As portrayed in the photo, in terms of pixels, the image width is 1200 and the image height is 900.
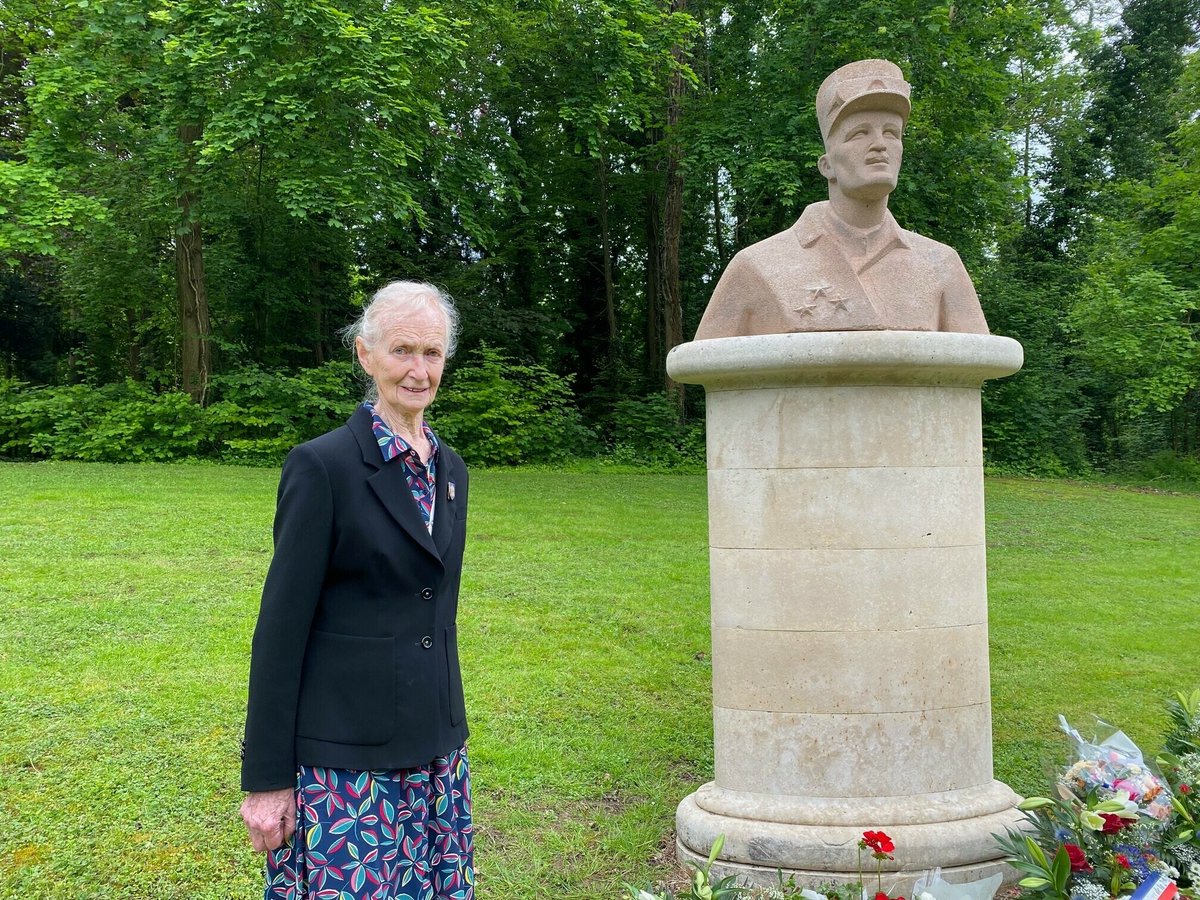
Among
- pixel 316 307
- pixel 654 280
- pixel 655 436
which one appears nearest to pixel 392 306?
pixel 655 436

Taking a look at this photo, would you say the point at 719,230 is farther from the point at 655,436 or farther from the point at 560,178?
the point at 655,436

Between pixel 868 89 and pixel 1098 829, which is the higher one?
pixel 868 89

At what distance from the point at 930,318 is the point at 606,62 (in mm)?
14508

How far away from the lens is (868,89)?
394 cm

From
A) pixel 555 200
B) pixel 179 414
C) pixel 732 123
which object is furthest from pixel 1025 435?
pixel 179 414

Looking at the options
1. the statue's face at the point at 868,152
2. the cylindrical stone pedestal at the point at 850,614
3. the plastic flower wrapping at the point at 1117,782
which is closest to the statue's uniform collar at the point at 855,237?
the statue's face at the point at 868,152

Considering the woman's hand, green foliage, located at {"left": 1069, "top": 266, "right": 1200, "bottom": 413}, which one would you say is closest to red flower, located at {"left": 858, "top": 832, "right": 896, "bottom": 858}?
the woman's hand

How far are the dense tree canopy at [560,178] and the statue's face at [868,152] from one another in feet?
37.9

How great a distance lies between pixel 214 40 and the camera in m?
14.2

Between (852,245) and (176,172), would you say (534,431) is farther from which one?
(852,245)

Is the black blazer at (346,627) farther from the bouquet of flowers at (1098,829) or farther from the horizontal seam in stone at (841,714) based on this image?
the bouquet of flowers at (1098,829)

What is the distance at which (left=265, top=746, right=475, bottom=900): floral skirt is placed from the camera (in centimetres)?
239

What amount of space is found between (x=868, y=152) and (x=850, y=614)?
1778 millimetres

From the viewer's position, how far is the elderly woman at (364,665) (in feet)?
7.82
